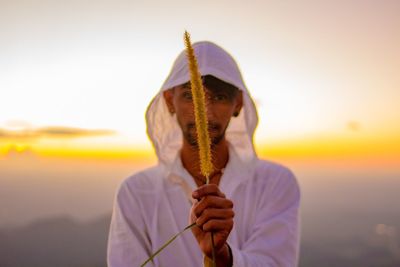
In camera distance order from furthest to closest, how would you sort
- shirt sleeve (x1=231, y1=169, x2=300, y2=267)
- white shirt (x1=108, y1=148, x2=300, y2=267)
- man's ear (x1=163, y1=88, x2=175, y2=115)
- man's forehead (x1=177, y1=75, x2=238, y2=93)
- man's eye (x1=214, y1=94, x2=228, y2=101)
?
man's ear (x1=163, y1=88, x2=175, y2=115) < man's forehead (x1=177, y1=75, x2=238, y2=93) < man's eye (x1=214, y1=94, x2=228, y2=101) < white shirt (x1=108, y1=148, x2=300, y2=267) < shirt sleeve (x1=231, y1=169, x2=300, y2=267)

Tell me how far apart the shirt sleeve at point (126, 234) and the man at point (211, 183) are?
0.04ft

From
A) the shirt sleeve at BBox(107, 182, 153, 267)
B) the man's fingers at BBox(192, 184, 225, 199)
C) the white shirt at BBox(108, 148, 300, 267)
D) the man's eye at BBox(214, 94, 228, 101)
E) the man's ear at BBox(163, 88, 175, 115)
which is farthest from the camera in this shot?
the man's ear at BBox(163, 88, 175, 115)

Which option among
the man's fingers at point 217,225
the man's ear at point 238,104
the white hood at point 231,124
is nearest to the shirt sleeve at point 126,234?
the white hood at point 231,124

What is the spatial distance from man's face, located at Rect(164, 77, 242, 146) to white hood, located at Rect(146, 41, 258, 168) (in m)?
0.15

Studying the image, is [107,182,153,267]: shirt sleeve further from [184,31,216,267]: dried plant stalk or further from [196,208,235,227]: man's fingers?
[184,31,216,267]: dried plant stalk

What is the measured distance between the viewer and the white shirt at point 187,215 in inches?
241

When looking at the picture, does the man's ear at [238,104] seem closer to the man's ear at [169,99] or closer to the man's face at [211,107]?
the man's face at [211,107]

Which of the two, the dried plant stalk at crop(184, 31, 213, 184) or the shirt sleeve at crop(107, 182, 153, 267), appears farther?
the shirt sleeve at crop(107, 182, 153, 267)

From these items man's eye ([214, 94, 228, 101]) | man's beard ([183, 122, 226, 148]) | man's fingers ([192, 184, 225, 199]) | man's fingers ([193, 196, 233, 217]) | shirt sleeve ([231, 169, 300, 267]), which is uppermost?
man's eye ([214, 94, 228, 101])

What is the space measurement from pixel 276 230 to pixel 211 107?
6.14 feet

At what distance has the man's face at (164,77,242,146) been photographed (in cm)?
636

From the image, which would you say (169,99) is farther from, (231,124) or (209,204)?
(209,204)

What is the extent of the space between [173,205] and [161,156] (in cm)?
94

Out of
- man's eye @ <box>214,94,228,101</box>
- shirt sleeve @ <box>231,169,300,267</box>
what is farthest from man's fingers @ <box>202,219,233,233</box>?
man's eye @ <box>214,94,228,101</box>
